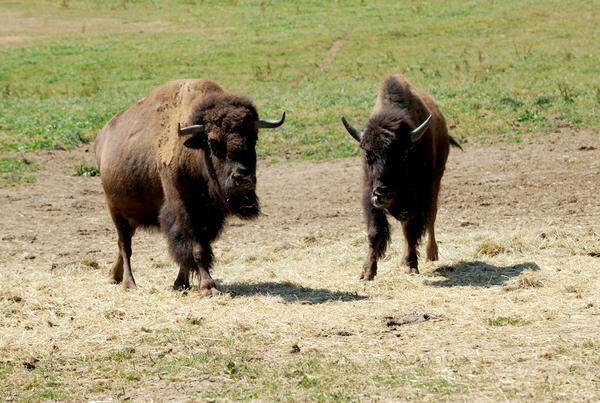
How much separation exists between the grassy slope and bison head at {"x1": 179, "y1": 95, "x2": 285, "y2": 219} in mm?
7987

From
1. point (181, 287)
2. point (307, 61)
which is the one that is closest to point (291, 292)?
→ point (181, 287)

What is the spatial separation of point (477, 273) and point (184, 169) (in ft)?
10.3

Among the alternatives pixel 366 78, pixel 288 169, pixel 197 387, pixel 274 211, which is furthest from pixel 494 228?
pixel 366 78

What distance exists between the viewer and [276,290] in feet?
32.3

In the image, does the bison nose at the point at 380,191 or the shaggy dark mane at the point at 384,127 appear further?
the shaggy dark mane at the point at 384,127

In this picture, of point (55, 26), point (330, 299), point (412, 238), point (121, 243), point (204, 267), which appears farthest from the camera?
point (55, 26)

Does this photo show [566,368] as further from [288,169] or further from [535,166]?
[288,169]

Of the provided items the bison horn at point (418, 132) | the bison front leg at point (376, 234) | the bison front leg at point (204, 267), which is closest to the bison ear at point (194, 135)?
the bison front leg at point (204, 267)

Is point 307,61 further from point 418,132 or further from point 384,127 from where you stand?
point 384,127

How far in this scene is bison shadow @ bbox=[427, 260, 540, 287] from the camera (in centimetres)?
987

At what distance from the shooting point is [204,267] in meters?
9.81

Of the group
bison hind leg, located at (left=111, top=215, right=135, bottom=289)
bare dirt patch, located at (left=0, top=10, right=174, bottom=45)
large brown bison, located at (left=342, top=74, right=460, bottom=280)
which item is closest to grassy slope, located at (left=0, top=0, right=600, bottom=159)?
bare dirt patch, located at (left=0, top=10, right=174, bottom=45)

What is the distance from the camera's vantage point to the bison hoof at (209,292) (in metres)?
9.58

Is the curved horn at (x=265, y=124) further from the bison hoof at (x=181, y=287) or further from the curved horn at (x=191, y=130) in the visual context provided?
the bison hoof at (x=181, y=287)
